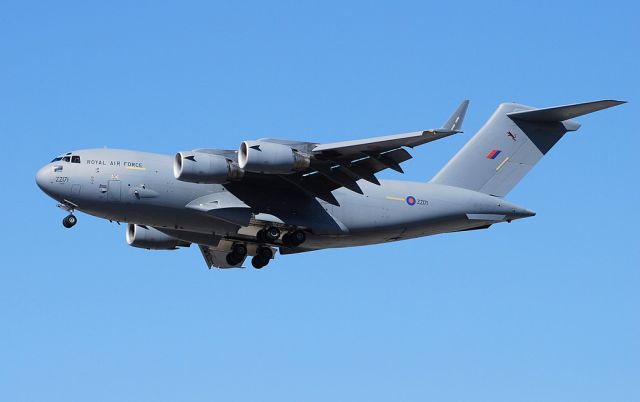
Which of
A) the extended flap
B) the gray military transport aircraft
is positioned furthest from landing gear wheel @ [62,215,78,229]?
the extended flap

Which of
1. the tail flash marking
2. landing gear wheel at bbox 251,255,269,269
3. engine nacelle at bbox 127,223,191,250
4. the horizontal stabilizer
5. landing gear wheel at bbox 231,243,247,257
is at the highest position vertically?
the horizontal stabilizer

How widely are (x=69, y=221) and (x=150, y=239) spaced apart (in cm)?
259

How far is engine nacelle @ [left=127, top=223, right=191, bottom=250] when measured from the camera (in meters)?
21.0

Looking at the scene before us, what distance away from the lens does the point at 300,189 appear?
19156 mm

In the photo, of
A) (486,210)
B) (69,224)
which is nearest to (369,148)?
(486,210)

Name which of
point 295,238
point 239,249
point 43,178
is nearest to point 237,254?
point 239,249

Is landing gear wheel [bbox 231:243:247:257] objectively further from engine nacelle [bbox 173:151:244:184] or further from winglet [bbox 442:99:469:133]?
winglet [bbox 442:99:469:133]

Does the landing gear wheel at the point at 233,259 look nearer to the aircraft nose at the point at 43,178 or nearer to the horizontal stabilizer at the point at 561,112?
the aircraft nose at the point at 43,178

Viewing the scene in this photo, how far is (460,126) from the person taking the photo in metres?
17.4

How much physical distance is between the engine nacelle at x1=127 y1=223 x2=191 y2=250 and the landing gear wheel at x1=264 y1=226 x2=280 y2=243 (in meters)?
2.42

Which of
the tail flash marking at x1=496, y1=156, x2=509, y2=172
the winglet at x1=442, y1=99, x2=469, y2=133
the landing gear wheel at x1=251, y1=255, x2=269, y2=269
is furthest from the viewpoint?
the tail flash marking at x1=496, y1=156, x2=509, y2=172

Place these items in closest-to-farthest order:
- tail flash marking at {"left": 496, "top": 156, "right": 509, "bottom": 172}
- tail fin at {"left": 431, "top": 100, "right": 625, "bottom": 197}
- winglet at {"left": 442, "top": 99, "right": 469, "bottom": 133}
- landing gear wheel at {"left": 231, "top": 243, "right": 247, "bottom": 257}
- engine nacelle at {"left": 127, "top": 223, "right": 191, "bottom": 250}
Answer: winglet at {"left": 442, "top": 99, "right": 469, "bottom": 133}
landing gear wheel at {"left": 231, "top": 243, "right": 247, "bottom": 257}
tail fin at {"left": 431, "top": 100, "right": 625, "bottom": 197}
tail flash marking at {"left": 496, "top": 156, "right": 509, "bottom": 172}
engine nacelle at {"left": 127, "top": 223, "right": 191, "bottom": 250}

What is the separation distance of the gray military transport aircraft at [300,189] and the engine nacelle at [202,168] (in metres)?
0.01

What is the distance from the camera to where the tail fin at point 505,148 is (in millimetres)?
20688
